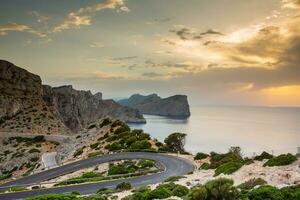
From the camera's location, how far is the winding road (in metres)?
35.8

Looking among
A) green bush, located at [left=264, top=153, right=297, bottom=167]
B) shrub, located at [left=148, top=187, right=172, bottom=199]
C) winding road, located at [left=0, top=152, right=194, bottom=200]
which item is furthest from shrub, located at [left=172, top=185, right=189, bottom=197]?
winding road, located at [left=0, top=152, right=194, bottom=200]

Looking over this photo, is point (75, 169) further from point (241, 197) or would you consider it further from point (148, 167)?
point (241, 197)

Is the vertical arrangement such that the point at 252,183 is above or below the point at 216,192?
below

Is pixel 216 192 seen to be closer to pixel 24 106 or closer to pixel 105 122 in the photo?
pixel 105 122

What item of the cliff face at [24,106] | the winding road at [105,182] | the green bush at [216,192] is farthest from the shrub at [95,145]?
the green bush at [216,192]

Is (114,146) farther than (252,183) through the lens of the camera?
Yes

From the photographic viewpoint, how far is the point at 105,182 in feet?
136

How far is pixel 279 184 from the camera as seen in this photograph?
2597 cm

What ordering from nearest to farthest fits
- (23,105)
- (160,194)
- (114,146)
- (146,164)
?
(160,194) → (146,164) → (114,146) → (23,105)

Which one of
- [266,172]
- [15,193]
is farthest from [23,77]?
[266,172]

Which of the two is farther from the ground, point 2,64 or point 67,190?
point 2,64

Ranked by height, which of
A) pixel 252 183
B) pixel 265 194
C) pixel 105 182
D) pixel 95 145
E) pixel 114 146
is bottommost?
pixel 105 182

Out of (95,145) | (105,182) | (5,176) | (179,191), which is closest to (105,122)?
(95,145)

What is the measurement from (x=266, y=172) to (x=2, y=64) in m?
165
